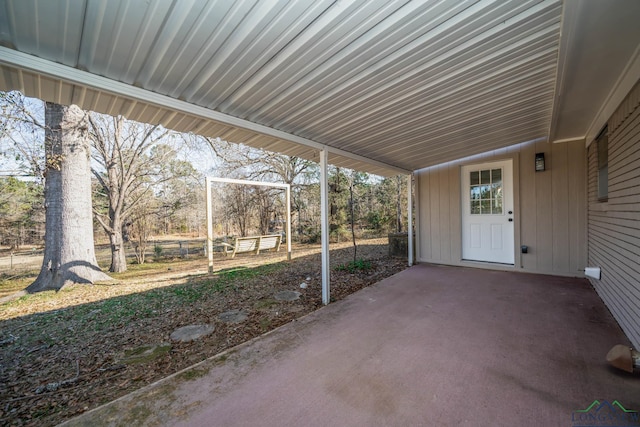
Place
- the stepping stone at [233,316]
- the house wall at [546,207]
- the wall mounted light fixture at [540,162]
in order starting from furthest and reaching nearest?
the wall mounted light fixture at [540,162] → the house wall at [546,207] → the stepping stone at [233,316]

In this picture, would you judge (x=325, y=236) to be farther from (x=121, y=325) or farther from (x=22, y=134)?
(x=22, y=134)

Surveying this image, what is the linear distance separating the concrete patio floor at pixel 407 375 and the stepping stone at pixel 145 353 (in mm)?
526

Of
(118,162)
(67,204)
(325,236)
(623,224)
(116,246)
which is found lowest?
(116,246)

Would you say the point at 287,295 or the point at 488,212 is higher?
the point at 488,212

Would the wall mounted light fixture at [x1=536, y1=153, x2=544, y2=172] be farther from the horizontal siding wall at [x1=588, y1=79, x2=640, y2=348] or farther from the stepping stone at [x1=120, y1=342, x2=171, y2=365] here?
the stepping stone at [x1=120, y1=342, x2=171, y2=365]

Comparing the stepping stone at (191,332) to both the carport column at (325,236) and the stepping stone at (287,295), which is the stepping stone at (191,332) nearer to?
the stepping stone at (287,295)

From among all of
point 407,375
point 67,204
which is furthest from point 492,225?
point 67,204

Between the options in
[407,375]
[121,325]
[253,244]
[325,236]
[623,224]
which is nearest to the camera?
[407,375]

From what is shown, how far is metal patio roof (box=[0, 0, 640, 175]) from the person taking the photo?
144cm

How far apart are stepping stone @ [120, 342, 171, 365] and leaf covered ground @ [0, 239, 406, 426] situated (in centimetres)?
4

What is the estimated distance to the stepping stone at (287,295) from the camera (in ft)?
12.2

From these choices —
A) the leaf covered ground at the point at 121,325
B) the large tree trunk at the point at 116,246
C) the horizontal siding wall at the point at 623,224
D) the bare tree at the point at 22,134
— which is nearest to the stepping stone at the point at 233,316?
the leaf covered ground at the point at 121,325

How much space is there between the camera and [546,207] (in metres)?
4.46

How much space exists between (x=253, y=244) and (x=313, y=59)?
239 inches
